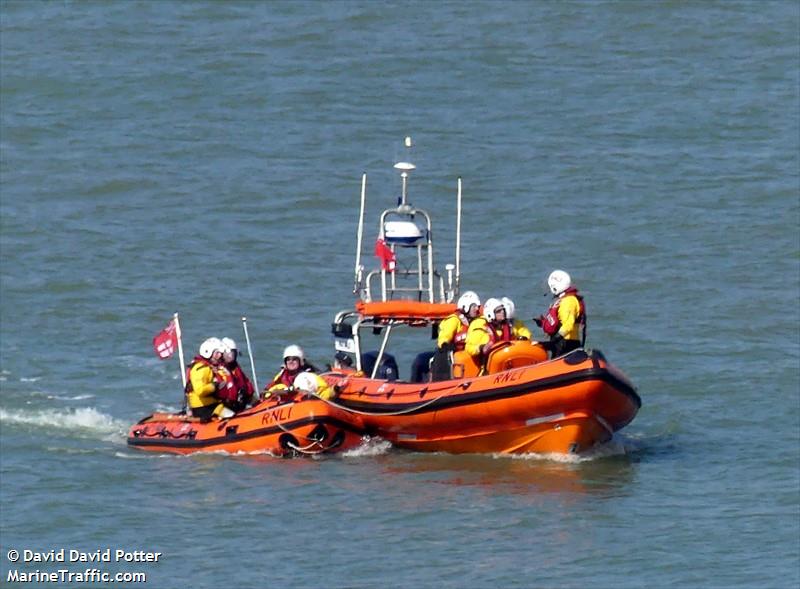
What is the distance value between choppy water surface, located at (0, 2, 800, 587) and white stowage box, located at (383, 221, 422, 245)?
227 cm

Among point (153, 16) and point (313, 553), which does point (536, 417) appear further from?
point (153, 16)

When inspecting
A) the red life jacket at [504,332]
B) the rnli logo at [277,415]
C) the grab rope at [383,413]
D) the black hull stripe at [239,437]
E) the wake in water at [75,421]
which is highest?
the red life jacket at [504,332]

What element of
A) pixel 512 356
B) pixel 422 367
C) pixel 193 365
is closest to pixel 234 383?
pixel 193 365

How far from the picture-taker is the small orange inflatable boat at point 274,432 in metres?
19.2

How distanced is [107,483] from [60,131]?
13684 mm

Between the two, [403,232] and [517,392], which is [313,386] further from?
[517,392]

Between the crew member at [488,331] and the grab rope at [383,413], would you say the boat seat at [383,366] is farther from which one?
the crew member at [488,331]

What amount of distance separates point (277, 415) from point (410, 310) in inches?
67.7

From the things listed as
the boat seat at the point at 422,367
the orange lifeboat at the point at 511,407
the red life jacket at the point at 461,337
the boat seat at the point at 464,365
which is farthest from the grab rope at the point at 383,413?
the boat seat at the point at 422,367

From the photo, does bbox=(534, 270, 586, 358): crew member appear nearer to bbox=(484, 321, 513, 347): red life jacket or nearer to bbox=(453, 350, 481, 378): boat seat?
bbox=(484, 321, 513, 347): red life jacket

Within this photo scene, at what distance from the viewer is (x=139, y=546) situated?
16391 mm

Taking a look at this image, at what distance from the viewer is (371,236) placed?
27.0 meters

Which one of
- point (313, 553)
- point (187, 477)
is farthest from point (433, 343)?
point (313, 553)

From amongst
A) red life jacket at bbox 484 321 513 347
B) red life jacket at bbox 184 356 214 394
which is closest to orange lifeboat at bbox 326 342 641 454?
red life jacket at bbox 484 321 513 347
